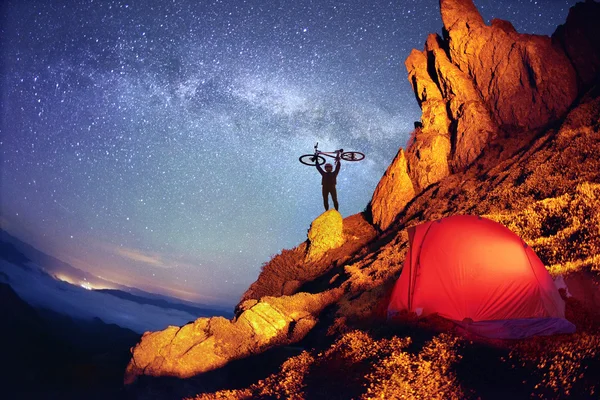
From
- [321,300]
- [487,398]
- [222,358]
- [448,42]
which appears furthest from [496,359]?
[448,42]

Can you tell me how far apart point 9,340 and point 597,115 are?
255 feet

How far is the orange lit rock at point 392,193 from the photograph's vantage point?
23.7 m

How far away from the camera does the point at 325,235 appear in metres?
23.8

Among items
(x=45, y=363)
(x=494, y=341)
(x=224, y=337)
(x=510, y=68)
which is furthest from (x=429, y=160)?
(x=45, y=363)

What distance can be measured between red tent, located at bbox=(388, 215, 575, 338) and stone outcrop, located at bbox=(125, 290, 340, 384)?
5296mm

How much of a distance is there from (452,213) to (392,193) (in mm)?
7448

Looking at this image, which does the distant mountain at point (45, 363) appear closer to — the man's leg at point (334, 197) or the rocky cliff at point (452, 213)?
the rocky cliff at point (452, 213)

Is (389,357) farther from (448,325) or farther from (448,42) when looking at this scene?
(448,42)

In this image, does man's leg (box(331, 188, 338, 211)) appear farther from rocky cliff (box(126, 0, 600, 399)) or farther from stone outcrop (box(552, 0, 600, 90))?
stone outcrop (box(552, 0, 600, 90))

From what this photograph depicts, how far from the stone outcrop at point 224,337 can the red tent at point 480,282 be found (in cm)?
530

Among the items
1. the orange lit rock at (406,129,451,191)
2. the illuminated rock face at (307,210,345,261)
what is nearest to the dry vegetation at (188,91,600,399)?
the illuminated rock face at (307,210,345,261)

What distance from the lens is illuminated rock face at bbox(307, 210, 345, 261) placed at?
931 inches

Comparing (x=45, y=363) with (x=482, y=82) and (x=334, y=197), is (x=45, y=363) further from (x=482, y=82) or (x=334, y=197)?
(x=482, y=82)

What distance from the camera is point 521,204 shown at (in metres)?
13.7
